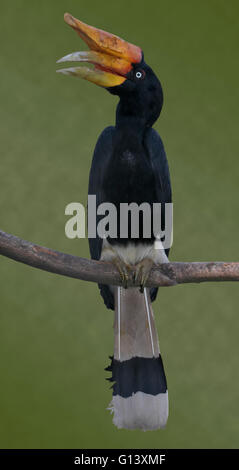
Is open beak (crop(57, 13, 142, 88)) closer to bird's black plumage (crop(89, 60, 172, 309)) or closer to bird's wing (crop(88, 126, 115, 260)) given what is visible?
bird's black plumage (crop(89, 60, 172, 309))

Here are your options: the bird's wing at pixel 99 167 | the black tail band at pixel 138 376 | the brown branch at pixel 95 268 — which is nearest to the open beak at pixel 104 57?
the bird's wing at pixel 99 167

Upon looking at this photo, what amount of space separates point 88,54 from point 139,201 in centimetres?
58

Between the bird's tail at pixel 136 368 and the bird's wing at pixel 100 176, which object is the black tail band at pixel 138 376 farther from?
the bird's wing at pixel 100 176

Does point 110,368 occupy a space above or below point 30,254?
below

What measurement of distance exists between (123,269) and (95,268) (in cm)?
15

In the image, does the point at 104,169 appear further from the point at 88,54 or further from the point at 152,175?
the point at 88,54

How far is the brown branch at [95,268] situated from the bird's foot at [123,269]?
16mm

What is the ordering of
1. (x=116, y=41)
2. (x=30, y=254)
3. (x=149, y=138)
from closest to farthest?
1. (x=30, y=254)
2. (x=116, y=41)
3. (x=149, y=138)

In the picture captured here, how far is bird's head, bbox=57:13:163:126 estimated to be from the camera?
214 centimetres

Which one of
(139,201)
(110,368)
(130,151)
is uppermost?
(130,151)

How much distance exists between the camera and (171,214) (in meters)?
2.48

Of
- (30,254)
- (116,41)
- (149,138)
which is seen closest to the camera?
(30,254)

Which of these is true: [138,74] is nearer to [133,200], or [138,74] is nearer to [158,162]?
[158,162]

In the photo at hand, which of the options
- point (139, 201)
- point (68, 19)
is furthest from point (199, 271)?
point (68, 19)
